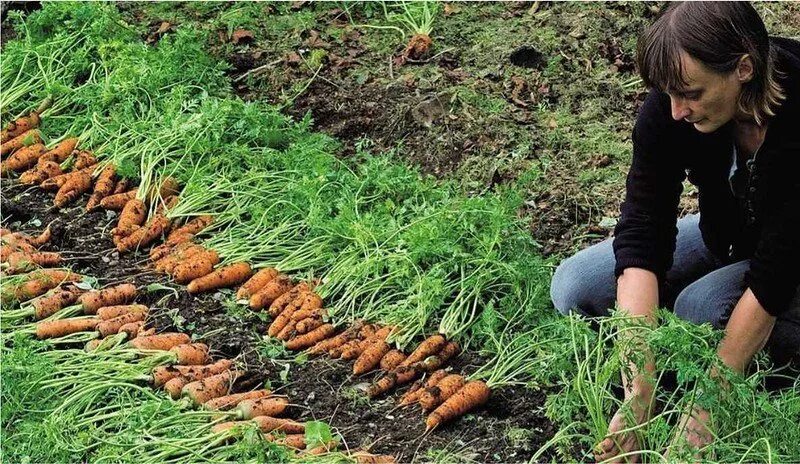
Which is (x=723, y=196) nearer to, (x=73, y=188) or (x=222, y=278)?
(x=222, y=278)

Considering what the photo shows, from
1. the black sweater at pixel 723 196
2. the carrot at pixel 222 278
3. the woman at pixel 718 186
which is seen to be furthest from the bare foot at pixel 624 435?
the carrot at pixel 222 278

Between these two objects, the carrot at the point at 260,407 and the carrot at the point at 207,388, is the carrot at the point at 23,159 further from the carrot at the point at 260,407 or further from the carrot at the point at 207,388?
the carrot at the point at 260,407

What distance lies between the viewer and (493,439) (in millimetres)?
3172

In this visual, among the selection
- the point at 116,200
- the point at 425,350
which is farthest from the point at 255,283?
the point at 116,200

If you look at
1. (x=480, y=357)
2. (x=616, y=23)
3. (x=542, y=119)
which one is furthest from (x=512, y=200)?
(x=616, y=23)

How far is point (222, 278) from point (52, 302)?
582 millimetres

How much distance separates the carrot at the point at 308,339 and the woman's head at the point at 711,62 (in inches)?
57.4

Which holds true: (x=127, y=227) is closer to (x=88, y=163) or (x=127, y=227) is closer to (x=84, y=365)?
(x=88, y=163)

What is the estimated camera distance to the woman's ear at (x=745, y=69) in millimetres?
2604

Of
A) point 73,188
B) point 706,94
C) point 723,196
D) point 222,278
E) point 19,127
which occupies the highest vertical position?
point 706,94

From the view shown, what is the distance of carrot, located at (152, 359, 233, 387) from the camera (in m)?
3.40

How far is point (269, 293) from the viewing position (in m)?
3.88

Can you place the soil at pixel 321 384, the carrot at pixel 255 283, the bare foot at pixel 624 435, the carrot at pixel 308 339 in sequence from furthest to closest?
1. the carrot at pixel 255 283
2. the carrot at pixel 308 339
3. the soil at pixel 321 384
4. the bare foot at pixel 624 435

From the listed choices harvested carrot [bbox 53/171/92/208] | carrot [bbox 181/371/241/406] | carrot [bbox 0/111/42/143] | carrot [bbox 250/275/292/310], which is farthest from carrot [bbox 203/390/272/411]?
carrot [bbox 0/111/42/143]
